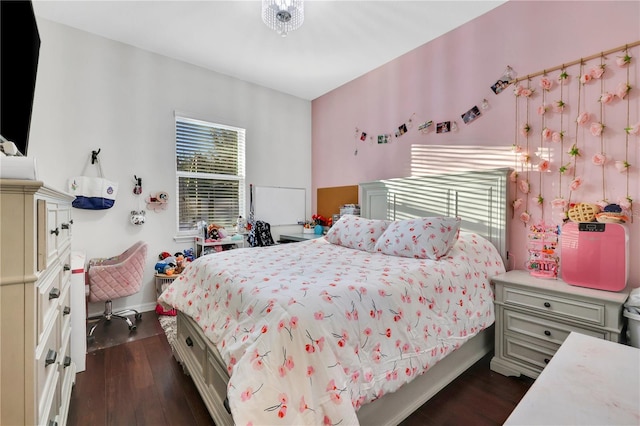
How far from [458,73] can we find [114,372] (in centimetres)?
382

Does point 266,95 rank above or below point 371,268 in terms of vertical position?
above

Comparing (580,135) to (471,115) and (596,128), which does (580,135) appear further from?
(471,115)

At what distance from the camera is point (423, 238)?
82.3 inches

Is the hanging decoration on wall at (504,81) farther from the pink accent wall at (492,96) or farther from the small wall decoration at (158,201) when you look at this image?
the small wall decoration at (158,201)

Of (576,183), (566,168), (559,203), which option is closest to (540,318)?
(559,203)

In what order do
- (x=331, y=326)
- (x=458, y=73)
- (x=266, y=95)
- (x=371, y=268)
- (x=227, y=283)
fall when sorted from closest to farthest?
(x=331, y=326)
(x=227, y=283)
(x=371, y=268)
(x=458, y=73)
(x=266, y=95)

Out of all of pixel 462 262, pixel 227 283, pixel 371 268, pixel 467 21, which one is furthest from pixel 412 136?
pixel 227 283

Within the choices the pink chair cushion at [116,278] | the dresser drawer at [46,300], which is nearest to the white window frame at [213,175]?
the pink chair cushion at [116,278]

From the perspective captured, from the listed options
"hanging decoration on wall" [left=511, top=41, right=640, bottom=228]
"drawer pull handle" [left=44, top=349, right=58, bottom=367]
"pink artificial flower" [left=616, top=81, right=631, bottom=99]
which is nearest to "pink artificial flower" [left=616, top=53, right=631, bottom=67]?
"hanging decoration on wall" [left=511, top=41, right=640, bottom=228]

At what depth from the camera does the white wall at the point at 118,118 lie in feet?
8.78

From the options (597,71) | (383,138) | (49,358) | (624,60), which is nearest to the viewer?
(49,358)

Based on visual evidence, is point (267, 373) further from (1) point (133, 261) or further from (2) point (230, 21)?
(2) point (230, 21)

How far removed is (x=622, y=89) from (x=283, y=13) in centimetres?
237

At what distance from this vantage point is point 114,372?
78.0 inches
